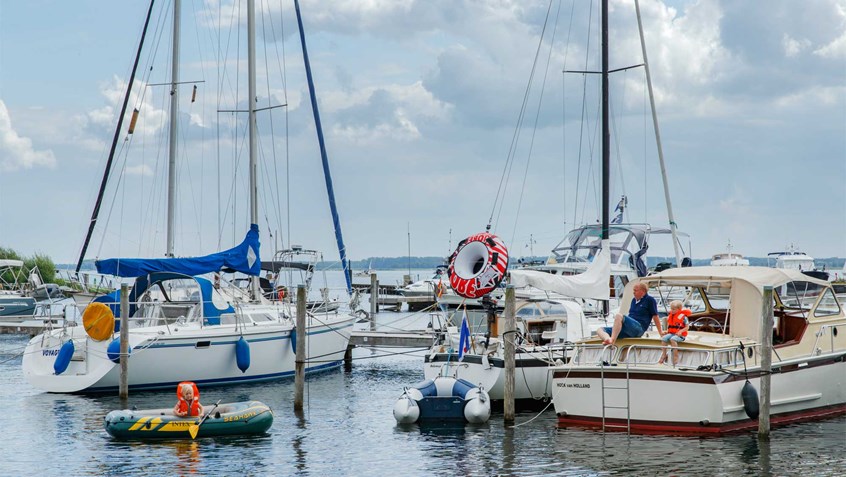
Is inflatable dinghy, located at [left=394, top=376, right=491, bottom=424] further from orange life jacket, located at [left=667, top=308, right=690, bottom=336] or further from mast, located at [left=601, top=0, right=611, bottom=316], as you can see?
mast, located at [left=601, top=0, right=611, bottom=316]

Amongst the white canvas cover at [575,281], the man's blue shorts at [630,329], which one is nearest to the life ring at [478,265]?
the white canvas cover at [575,281]

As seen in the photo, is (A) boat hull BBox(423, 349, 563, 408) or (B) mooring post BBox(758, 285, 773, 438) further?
(A) boat hull BBox(423, 349, 563, 408)

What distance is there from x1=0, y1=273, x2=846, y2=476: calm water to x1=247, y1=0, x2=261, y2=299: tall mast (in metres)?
9.78

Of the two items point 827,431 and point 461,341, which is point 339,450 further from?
point 827,431

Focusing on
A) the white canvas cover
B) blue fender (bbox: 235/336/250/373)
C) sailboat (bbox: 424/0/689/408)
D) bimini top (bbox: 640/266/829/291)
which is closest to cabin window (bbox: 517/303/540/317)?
sailboat (bbox: 424/0/689/408)

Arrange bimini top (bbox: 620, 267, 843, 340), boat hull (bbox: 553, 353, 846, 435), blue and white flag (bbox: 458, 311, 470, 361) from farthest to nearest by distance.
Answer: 1. blue and white flag (bbox: 458, 311, 470, 361)
2. bimini top (bbox: 620, 267, 843, 340)
3. boat hull (bbox: 553, 353, 846, 435)

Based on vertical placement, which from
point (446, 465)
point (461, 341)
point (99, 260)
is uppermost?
point (99, 260)

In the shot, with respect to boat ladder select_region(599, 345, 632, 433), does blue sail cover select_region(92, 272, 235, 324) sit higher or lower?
higher

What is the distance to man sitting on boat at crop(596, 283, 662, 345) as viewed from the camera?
2070 centimetres

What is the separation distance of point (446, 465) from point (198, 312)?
12.9 m

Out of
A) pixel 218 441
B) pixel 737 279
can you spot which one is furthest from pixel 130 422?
pixel 737 279

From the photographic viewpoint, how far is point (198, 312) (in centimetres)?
2933

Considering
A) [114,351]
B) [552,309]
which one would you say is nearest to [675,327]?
[552,309]

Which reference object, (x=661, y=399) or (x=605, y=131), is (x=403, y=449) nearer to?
(x=661, y=399)
